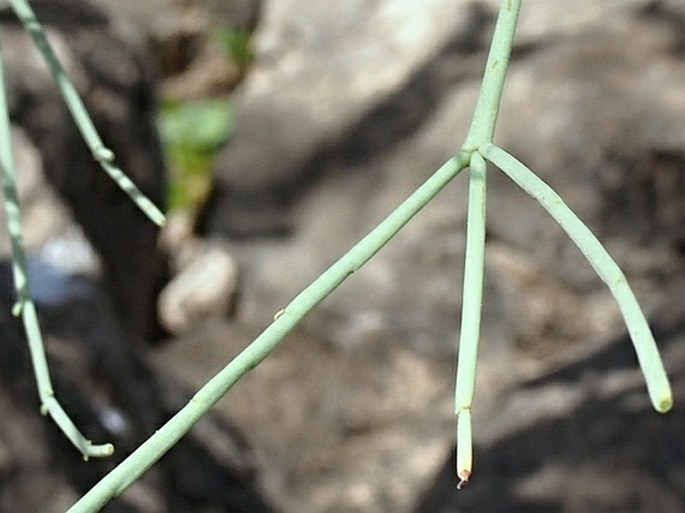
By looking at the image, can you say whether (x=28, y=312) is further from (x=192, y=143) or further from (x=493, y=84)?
(x=192, y=143)

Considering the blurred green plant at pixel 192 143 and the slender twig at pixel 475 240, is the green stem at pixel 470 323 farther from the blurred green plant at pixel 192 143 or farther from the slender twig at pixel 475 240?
the blurred green plant at pixel 192 143

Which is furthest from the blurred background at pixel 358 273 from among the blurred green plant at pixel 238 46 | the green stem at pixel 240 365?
the green stem at pixel 240 365

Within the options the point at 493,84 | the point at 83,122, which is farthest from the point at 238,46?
the point at 493,84

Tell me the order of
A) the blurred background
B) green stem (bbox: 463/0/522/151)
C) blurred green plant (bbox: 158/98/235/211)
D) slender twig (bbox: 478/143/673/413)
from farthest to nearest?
blurred green plant (bbox: 158/98/235/211)
the blurred background
green stem (bbox: 463/0/522/151)
slender twig (bbox: 478/143/673/413)

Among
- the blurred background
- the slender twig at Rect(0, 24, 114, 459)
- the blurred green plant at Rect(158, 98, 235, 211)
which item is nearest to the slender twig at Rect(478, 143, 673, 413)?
the slender twig at Rect(0, 24, 114, 459)

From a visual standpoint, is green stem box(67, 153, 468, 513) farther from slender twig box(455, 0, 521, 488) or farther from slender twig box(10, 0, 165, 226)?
slender twig box(10, 0, 165, 226)
